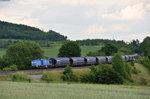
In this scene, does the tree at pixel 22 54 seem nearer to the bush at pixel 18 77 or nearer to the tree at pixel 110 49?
the bush at pixel 18 77

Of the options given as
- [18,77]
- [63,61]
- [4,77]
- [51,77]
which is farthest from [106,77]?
[4,77]

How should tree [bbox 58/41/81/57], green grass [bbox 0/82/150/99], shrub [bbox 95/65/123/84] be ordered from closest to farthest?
green grass [bbox 0/82/150/99]
shrub [bbox 95/65/123/84]
tree [bbox 58/41/81/57]

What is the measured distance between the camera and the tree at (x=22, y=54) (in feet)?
302

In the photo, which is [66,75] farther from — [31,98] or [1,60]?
[1,60]

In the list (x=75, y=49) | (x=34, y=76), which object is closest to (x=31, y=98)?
(x=34, y=76)

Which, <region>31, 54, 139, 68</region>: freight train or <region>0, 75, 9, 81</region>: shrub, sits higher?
<region>31, 54, 139, 68</region>: freight train

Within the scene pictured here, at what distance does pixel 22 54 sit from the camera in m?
96.5

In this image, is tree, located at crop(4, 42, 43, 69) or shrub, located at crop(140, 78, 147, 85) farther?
tree, located at crop(4, 42, 43, 69)

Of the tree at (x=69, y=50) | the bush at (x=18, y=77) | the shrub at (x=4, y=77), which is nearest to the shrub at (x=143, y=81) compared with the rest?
the tree at (x=69, y=50)

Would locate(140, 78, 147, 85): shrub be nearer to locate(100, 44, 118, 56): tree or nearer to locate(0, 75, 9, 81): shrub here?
locate(0, 75, 9, 81): shrub

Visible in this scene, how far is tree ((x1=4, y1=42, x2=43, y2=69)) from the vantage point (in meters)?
92.0

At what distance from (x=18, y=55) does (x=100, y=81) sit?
4130 centimetres

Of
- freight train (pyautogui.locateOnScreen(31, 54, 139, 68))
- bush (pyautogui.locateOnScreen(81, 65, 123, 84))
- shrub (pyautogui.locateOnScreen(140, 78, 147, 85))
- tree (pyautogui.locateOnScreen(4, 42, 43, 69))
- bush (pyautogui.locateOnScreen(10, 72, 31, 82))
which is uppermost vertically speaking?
tree (pyautogui.locateOnScreen(4, 42, 43, 69))

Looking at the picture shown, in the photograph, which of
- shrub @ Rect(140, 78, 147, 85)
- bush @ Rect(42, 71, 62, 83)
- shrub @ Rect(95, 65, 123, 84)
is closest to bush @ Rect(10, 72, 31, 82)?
bush @ Rect(42, 71, 62, 83)
